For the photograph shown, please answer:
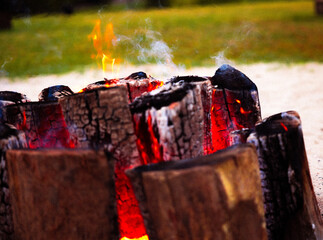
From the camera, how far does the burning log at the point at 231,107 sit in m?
2.03

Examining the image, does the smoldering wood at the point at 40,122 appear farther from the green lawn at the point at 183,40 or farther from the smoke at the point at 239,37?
the smoke at the point at 239,37

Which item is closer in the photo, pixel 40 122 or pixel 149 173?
pixel 149 173

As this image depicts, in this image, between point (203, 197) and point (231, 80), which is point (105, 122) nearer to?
point (203, 197)

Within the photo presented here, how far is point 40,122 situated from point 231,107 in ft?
3.11

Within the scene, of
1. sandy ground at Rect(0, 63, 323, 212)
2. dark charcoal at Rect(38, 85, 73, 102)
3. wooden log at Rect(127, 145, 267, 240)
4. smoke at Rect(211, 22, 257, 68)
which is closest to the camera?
wooden log at Rect(127, 145, 267, 240)

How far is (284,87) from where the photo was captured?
15.5 feet

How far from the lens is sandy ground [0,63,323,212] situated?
3.14 meters

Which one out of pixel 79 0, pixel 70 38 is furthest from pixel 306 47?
pixel 79 0

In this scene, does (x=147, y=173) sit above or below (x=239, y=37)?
below

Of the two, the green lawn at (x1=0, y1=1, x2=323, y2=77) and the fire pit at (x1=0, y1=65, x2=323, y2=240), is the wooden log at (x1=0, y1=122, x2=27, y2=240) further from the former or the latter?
the green lawn at (x1=0, y1=1, x2=323, y2=77)

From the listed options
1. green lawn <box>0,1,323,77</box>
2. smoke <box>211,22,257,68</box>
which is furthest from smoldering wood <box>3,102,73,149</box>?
smoke <box>211,22,257,68</box>

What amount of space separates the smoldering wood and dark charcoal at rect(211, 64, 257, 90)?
82cm

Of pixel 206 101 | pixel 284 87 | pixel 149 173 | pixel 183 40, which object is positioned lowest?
pixel 149 173

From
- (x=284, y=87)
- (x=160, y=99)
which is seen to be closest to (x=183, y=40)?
(x=284, y=87)
